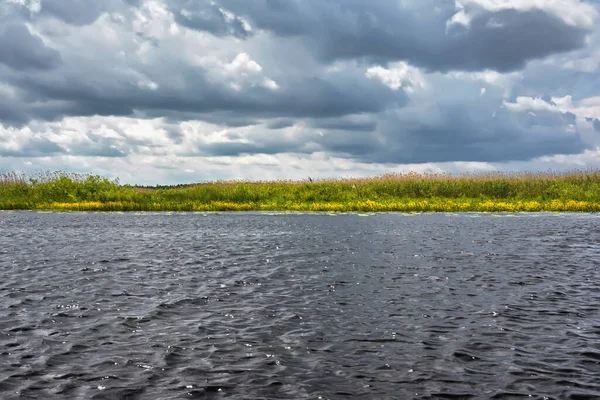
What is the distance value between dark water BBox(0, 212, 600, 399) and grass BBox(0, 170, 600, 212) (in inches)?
1066

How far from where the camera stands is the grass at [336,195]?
51031mm

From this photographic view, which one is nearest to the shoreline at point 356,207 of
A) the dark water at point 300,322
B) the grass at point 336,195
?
the grass at point 336,195

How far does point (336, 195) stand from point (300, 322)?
46152 mm

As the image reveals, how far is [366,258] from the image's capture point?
20500mm

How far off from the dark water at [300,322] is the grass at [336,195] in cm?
2709

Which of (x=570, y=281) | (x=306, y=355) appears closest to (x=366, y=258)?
(x=570, y=281)

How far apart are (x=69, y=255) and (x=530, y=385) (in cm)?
1886

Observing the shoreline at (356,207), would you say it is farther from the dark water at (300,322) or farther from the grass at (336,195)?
the dark water at (300,322)

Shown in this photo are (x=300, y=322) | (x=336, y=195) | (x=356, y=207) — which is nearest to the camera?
(x=300, y=322)

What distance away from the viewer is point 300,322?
36.5 ft

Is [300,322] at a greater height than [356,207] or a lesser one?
lesser

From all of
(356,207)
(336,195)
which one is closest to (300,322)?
(356,207)

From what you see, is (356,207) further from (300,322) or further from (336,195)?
(300,322)

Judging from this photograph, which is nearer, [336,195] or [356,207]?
[356,207]
